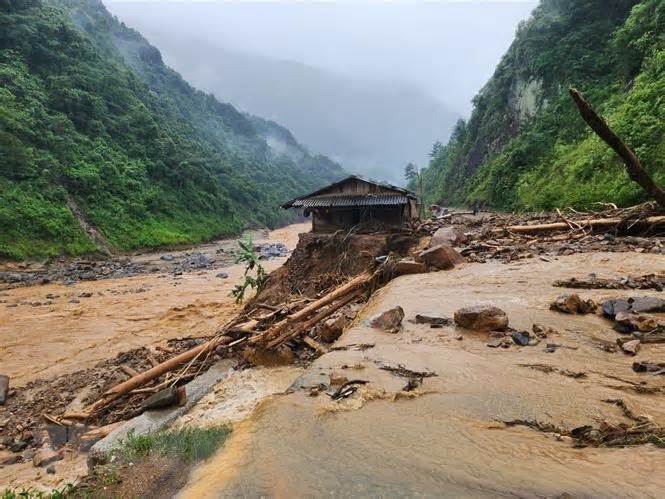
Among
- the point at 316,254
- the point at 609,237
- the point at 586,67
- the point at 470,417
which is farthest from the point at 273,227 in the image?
the point at 470,417

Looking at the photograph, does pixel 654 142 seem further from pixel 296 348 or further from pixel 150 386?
pixel 150 386

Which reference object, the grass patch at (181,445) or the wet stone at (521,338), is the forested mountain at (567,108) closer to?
the wet stone at (521,338)

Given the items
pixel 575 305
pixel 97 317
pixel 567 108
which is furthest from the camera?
pixel 567 108

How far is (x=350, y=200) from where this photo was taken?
62.9 ft

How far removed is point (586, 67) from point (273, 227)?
159ft

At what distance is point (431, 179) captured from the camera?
7500cm

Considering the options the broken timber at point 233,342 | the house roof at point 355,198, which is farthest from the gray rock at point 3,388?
the house roof at point 355,198

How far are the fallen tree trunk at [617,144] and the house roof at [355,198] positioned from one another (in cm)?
1549

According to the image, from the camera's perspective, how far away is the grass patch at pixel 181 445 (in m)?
3.33

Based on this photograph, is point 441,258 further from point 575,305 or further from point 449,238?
point 575,305

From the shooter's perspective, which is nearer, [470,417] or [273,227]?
[470,417]

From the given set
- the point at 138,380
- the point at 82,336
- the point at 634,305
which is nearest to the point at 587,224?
the point at 634,305

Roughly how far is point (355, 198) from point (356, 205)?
27.7 inches

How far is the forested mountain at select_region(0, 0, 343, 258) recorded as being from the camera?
28203 millimetres
